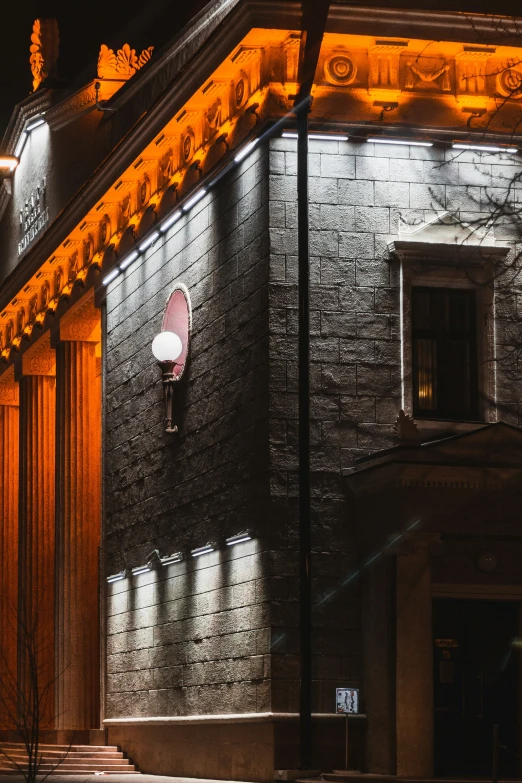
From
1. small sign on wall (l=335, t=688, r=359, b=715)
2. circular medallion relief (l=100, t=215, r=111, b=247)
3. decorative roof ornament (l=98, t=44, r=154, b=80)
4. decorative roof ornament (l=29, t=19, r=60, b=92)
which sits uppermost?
decorative roof ornament (l=29, t=19, r=60, b=92)

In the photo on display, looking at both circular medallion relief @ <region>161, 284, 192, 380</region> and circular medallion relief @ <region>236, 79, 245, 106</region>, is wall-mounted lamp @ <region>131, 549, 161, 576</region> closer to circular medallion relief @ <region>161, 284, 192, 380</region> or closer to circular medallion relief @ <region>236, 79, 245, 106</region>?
circular medallion relief @ <region>161, 284, 192, 380</region>

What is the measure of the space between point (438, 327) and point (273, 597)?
5297 mm

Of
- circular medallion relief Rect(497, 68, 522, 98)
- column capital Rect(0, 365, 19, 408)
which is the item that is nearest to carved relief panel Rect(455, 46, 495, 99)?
circular medallion relief Rect(497, 68, 522, 98)

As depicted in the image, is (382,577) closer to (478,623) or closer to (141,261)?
(478,623)

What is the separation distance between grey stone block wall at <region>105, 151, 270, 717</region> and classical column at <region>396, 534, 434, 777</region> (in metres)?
2.22

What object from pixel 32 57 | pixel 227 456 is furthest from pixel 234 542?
pixel 32 57

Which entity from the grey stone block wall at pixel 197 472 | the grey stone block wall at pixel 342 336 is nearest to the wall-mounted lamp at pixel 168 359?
the grey stone block wall at pixel 197 472

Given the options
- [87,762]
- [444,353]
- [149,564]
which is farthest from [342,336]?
[87,762]

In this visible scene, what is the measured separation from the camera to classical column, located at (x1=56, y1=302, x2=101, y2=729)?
38.9m

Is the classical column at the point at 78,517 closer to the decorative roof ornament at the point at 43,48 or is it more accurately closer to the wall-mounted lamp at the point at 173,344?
the wall-mounted lamp at the point at 173,344

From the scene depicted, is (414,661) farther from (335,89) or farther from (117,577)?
(117,577)

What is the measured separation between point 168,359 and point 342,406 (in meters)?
4.57

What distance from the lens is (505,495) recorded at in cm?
2553

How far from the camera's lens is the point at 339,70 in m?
27.2
